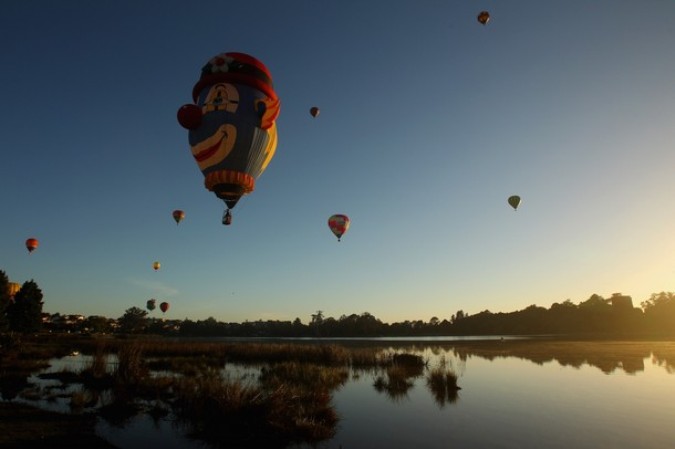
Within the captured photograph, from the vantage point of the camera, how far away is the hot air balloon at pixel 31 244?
4497cm

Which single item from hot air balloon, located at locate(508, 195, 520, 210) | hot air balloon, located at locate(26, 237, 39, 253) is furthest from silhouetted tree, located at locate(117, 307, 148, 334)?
hot air balloon, located at locate(508, 195, 520, 210)

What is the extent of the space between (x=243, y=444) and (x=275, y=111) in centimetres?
1294

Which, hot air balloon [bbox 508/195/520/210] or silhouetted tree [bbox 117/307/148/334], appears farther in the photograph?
silhouetted tree [bbox 117/307/148/334]

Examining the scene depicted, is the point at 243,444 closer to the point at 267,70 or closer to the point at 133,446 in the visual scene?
the point at 133,446

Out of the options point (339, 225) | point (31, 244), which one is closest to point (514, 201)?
point (339, 225)

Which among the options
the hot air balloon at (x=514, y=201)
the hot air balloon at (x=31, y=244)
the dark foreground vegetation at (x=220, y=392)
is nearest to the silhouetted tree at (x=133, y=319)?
the hot air balloon at (x=31, y=244)

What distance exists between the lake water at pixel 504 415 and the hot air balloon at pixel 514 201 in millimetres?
14452

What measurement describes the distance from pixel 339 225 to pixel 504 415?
803 inches

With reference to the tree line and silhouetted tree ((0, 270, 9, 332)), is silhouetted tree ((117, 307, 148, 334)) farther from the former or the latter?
silhouetted tree ((0, 270, 9, 332))

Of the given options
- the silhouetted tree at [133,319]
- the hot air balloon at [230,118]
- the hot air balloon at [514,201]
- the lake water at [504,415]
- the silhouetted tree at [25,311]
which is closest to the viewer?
the lake water at [504,415]

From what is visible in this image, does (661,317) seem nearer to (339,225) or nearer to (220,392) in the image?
(339,225)

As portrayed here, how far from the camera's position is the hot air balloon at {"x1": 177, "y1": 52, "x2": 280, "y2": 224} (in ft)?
57.1

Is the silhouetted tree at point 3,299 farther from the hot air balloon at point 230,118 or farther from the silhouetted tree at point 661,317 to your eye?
the silhouetted tree at point 661,317

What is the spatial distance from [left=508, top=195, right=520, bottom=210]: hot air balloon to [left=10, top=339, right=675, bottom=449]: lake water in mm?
14452
